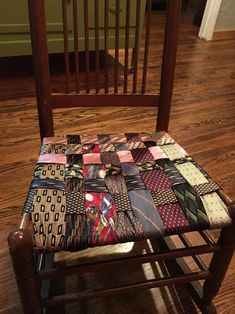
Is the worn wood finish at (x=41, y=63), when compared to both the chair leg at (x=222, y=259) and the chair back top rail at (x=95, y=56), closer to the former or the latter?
the chair back top rail at (x=95, y=56)

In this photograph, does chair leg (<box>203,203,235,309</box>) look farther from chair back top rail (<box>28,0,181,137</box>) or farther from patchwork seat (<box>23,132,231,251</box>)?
chair back top rail (<box>28,0,181,137</box>)

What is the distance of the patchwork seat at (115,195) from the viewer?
1.90ft

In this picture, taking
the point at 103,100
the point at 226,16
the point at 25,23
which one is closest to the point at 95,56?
the point at 103,100

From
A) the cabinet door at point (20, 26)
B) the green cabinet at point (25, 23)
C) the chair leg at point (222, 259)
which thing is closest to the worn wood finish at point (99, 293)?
the chair leg at point (222, 259)

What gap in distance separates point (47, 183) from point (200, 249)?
35 centimetres

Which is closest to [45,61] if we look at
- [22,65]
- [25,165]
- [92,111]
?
[25,165]

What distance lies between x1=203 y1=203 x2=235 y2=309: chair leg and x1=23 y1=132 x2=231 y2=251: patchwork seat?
1.8 inches

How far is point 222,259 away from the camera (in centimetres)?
69

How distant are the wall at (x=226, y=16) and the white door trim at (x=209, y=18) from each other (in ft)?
0.24

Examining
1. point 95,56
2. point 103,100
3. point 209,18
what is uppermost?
point 95,56

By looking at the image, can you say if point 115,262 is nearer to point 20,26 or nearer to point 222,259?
point 222,259

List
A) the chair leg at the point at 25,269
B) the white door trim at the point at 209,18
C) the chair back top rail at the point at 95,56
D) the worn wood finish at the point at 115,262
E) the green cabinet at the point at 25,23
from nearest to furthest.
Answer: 1. the chair leg at the point at 25,269
2. the worn wood finish at the point at 115,262
3. the chair back top rail at the point at 95,56
4. the green cabinet at the point at 25,23
5. the white door trim at the point at 209,18

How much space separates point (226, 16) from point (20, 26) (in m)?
2.07

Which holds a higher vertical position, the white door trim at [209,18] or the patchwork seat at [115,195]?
the patchwork seat at [115,195]
